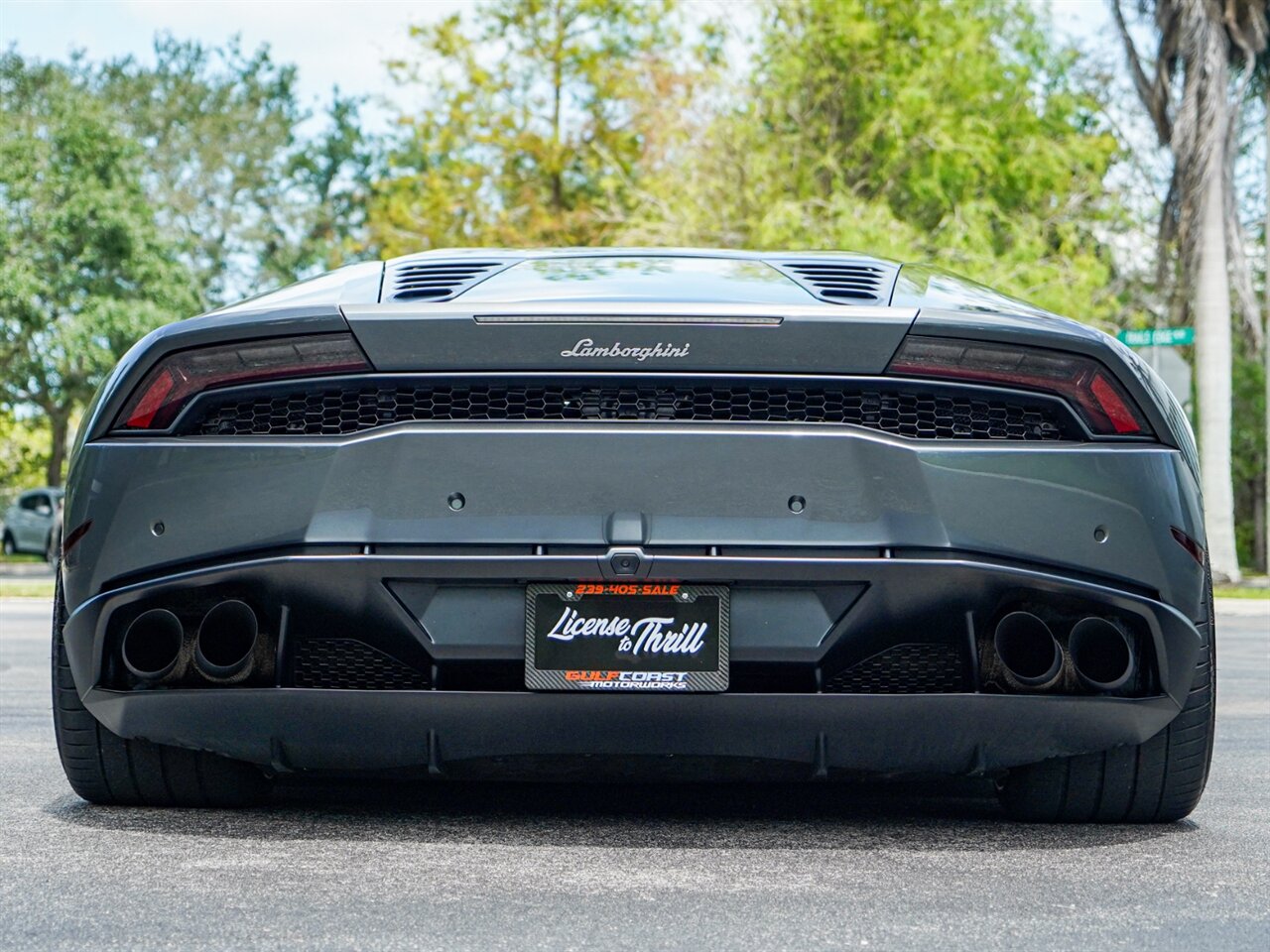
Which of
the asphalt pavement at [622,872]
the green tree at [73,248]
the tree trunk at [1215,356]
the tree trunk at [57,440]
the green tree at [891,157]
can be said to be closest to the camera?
the asphalt pavement at [622,872]

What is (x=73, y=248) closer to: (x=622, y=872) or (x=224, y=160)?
(x=224, y=160)

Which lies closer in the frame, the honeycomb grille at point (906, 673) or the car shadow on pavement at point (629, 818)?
the honeycomb grille at point (906, 673)

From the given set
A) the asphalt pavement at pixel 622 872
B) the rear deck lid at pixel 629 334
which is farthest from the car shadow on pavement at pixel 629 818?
the rear deck lid at pixel 629 334

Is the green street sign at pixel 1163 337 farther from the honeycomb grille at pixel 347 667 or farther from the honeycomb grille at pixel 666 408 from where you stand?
the honeycomb grille at pixel 347 667

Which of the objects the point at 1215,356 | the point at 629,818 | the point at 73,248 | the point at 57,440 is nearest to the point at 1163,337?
the point at 1215,356

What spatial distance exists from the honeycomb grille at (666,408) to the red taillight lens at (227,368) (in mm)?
41

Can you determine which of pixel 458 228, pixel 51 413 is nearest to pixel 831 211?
pixel 458 228

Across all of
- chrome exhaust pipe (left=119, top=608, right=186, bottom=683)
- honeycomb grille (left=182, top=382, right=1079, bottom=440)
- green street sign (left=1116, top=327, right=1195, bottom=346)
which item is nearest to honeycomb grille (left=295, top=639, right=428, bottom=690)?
chrome exhaust pipe (left=119, top=608, right=186, bottom=683)

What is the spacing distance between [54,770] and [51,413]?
4089cm

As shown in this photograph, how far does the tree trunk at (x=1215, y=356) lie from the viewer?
71.4 feet

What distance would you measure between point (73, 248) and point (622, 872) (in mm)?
35949

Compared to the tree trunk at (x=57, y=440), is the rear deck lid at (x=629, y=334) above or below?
above

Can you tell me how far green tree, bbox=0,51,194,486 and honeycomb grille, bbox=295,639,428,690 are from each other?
110ft

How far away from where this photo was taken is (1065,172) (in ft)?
84.1
